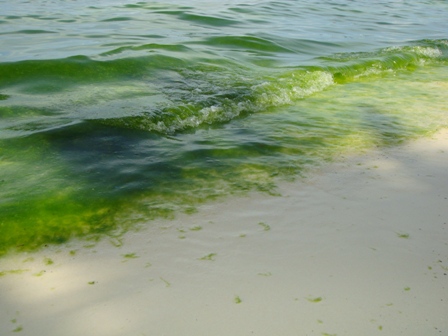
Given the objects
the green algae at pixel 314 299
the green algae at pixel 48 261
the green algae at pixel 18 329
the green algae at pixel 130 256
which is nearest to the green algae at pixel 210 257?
the green algae at pixel 130 256

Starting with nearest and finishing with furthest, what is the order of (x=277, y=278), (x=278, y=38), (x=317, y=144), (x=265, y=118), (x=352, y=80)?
(x=277, y=278), (x=317, y=144), (x=265, y=118), (x=352, y=80), (x=278, y=38)

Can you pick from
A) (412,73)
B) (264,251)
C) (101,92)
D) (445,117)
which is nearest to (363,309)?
(264,251)

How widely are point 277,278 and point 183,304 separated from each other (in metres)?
0.39

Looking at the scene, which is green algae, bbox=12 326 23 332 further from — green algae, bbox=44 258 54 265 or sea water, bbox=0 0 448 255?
sea water, bbox=0 0 448 255

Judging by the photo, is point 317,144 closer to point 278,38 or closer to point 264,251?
point 264,251

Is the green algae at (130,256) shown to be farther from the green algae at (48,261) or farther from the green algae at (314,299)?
the green algae at (314,299)

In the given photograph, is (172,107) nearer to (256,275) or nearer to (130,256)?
(130,256)

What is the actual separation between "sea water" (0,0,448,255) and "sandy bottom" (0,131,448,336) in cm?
24

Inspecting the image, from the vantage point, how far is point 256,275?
7.10ft

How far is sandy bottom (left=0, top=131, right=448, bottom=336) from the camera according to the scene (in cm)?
190

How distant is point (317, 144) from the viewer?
378 centimetres

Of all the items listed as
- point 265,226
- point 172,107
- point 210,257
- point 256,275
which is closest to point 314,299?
point 256,275

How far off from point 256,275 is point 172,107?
236 centimetres

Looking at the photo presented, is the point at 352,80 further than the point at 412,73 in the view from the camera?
No
